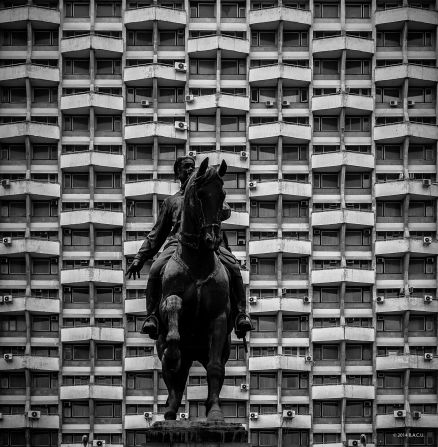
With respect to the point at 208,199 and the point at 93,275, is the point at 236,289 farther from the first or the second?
the point at 93,275

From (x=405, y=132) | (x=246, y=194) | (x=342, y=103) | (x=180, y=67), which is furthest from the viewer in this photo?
(x=405, y=132)

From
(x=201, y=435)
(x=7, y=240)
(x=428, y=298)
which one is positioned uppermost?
(x=7, y=240)

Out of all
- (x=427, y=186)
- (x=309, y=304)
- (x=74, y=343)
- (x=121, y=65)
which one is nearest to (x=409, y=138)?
(x=427, y=186)

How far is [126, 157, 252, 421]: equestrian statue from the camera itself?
80.7ft

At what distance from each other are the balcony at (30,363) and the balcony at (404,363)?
1884 cm

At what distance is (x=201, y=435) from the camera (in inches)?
963

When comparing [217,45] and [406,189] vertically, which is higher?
[217,45]

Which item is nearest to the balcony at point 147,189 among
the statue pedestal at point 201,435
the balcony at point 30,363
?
the balcony at point 30,363

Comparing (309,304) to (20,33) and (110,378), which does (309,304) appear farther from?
(20,33)

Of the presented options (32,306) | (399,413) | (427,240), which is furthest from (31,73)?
(399,413)

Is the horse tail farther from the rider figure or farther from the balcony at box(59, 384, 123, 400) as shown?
the balcony at box(59, 384, 123, 400)

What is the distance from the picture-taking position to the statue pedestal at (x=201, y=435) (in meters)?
24.5

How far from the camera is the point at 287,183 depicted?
86062mm

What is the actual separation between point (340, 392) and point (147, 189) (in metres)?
16.2
